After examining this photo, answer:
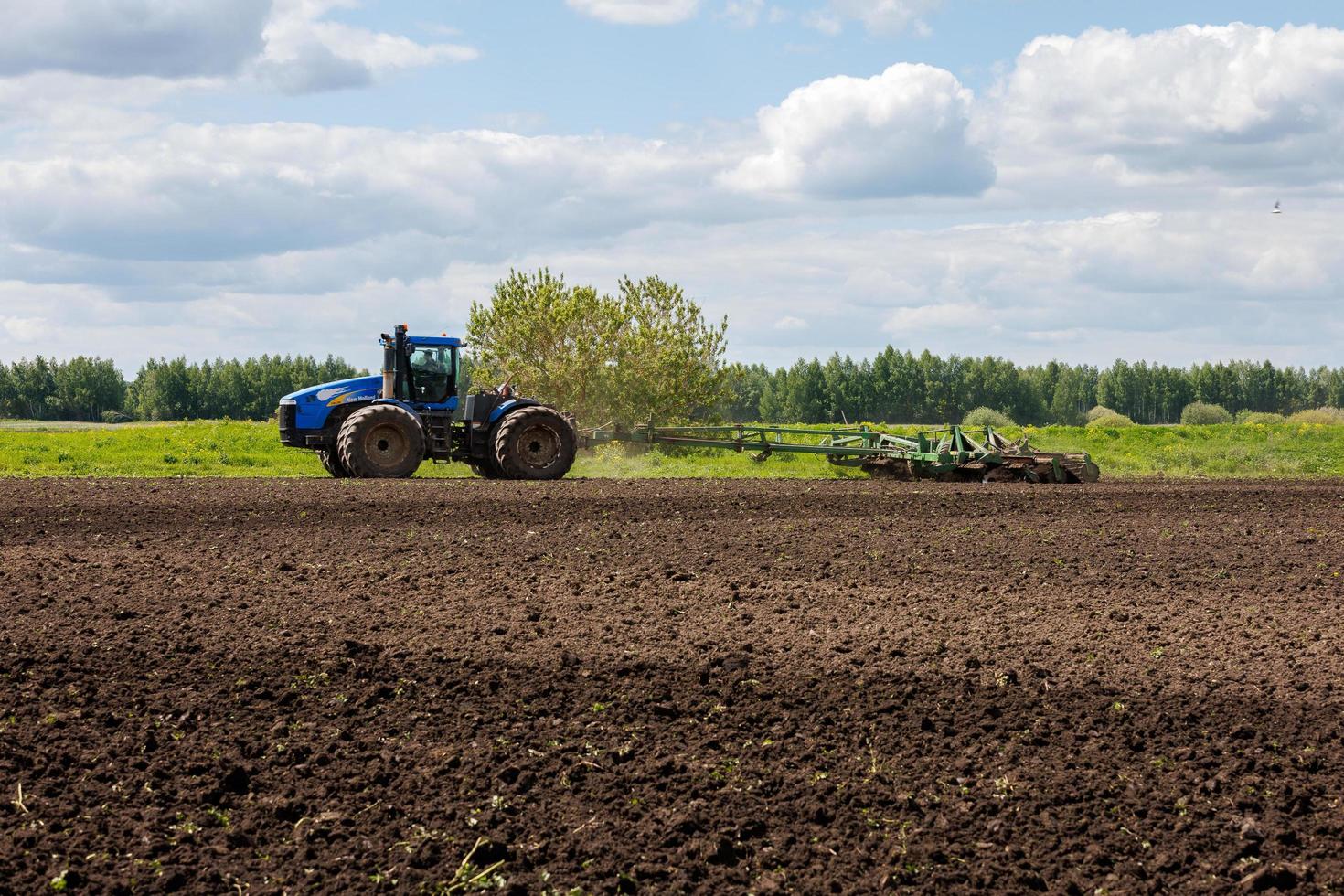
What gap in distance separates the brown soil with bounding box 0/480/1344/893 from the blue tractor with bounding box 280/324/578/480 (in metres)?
7.12

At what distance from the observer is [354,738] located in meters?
7.33

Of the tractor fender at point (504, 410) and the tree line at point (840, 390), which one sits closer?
the tractor fender at point (504, 410)

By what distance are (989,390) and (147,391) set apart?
79.9m

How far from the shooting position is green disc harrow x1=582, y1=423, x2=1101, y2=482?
2197cm

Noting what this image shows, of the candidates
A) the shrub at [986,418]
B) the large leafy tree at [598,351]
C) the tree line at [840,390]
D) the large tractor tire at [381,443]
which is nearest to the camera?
the large tractor tire at [381,443]

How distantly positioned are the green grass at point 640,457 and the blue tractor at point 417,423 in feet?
11.3

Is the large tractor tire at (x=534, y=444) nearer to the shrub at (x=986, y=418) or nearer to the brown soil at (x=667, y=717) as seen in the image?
the brown soil at (x=667, y=717)

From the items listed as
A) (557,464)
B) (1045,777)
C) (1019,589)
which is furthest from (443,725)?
(557,464)

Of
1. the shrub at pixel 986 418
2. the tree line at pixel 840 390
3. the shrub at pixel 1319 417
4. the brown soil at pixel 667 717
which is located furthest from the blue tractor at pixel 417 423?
the tree line at pixel 840 390

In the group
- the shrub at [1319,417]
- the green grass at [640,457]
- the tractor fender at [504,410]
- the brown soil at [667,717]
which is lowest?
the brown soil at [667,717]

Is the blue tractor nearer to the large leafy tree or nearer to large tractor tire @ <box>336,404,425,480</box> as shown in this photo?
large tractor tire @ <box>336,404,425,480</box>

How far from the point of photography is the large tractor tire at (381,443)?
2056 centimetres

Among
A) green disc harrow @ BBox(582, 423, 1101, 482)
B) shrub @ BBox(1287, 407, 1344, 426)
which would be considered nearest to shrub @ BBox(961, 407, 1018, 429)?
shrub @ BBox(1287, 407, 1344, 426)

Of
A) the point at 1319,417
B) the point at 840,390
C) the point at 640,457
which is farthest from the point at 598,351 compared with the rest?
the point at 840,390
